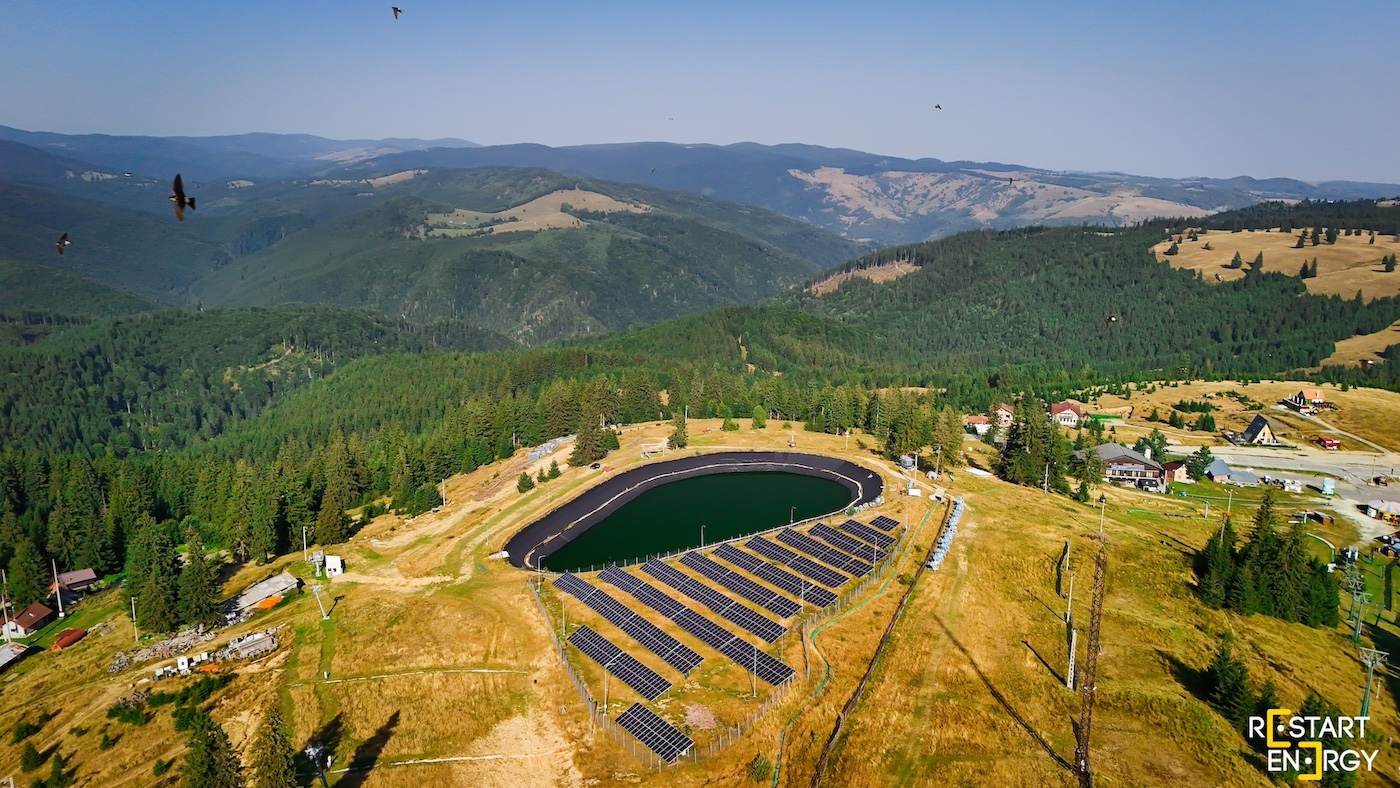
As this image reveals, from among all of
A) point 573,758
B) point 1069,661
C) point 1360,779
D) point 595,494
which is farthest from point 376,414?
point 1360,779

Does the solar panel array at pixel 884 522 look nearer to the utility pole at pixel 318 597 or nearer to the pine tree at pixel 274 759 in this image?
the utility pole at pixel 318 597

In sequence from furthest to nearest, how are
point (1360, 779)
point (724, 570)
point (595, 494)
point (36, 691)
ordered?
point (595, 494) < point (724, 570) < point (36, 691) < point (1360, 779)

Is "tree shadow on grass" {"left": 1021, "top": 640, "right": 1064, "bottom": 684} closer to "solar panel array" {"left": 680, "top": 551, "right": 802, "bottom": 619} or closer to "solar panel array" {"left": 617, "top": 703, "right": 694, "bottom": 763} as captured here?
"solar panel array" {"left": 680, "top": 551, "right": 802, "bottom": 619}

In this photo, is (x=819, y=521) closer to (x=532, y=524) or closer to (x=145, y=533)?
(x=532, y=524)

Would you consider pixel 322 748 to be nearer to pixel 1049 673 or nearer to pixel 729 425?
pixel 1049 673

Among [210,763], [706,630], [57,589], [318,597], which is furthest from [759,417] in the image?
[210,763]

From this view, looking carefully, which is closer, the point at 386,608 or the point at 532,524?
the point at 386,608
